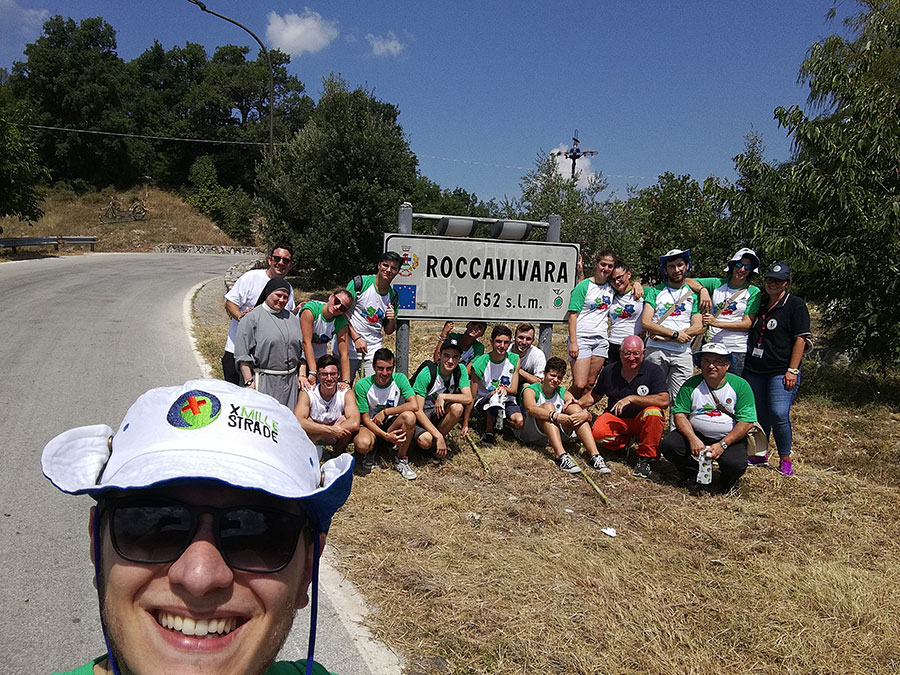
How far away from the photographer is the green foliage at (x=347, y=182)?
18.5 meters

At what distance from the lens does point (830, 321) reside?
10.0 m

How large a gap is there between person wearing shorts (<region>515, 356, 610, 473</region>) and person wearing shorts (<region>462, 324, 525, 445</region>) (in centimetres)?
13

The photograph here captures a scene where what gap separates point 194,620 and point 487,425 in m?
5.98

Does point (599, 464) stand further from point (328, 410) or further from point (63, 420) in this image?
point (63, 420)

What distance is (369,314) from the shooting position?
6.27 m

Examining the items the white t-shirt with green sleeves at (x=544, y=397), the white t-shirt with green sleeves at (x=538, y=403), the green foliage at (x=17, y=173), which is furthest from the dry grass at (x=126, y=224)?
the white t-shirt with green sleeves at (x=544, y=397)

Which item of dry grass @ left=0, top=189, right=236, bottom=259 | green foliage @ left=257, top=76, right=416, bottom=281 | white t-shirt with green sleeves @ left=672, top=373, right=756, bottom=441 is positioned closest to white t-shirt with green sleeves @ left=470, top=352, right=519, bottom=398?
white t-shirt with green sleeves @ left=672, top=373, right=756, bottom=441

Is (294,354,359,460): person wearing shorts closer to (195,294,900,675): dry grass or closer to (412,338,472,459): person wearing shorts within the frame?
(195,294,900,675): dry grass

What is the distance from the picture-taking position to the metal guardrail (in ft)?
78.4

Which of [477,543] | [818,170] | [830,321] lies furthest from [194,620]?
[830,321]

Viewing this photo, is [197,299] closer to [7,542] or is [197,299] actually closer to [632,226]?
[632,226]

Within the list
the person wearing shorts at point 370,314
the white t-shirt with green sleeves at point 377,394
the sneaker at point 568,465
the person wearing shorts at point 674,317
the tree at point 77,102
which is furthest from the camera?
the tree at point 77,102

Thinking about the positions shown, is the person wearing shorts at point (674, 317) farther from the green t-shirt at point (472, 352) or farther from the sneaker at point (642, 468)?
the green t-shirt at point (472, 352)

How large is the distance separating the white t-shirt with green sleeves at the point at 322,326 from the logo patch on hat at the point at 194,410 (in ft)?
16.0
